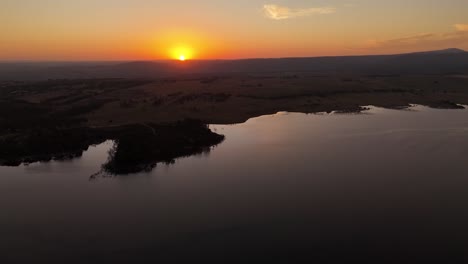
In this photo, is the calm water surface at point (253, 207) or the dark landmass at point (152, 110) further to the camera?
the dark landmass at point (152, 110)

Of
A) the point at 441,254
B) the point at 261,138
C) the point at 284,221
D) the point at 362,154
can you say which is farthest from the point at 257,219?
the point at 261,138

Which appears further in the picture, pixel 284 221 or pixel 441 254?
pixel 284 221

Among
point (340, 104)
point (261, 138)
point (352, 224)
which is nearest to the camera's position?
point (352, 224)

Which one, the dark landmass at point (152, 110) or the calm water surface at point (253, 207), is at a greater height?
the dark landmass at point (152, 110)

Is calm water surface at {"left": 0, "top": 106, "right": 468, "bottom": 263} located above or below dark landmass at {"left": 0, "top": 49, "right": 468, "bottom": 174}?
below

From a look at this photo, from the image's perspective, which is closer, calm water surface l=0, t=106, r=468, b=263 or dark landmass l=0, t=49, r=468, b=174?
calm water surface l=0, t=106, r=468, b=263

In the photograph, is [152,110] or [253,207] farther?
[152,110]

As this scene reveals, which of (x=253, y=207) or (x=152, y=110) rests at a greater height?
(x=152, y=110)

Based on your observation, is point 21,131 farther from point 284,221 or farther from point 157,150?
point 284,221
